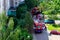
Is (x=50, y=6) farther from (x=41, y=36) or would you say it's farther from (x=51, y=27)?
(x=41, y=36)

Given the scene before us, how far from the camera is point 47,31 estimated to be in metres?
28.8

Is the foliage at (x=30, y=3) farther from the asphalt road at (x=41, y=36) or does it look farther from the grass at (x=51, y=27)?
the asphalt road at (x=41, y=36)

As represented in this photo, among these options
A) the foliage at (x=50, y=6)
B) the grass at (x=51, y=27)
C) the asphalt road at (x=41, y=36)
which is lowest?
the asphalt road at (x=41, y=36)

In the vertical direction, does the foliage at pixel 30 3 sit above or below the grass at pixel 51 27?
above

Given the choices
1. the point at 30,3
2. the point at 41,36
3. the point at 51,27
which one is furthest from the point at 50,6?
the point at 41,36

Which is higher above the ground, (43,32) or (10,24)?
(10,24)

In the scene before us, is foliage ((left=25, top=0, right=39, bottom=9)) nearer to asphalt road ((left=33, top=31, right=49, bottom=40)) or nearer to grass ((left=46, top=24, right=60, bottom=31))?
grass ((left=46, top=24, right=60, bottom=31))

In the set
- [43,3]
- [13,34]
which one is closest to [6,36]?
[13,34]

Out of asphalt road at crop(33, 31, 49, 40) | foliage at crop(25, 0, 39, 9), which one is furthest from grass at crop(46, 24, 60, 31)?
foliage at crop(25, 0, 39, 9)

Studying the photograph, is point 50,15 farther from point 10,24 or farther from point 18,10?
point 10,24

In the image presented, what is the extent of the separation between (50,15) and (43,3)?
5.05 meters

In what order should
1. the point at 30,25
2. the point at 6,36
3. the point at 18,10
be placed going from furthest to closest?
the point at 18,10, the point at 30,25, the point at 6,36

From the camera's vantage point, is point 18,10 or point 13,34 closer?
point 13,34

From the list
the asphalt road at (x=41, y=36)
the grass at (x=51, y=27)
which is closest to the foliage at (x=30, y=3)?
the grass at (x=51, y=27)
